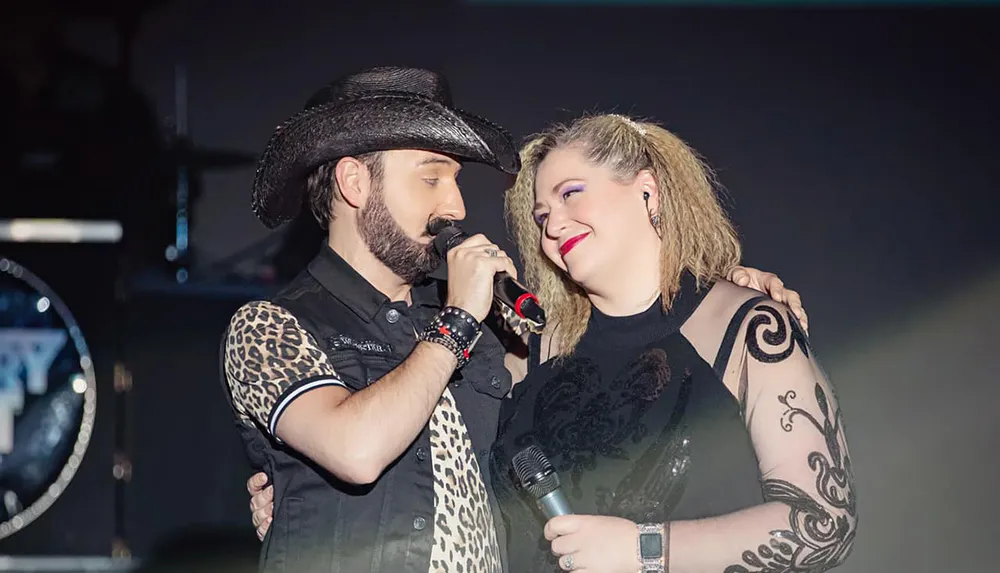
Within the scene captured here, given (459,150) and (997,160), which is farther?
(997,160)

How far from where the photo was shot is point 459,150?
2129 mm

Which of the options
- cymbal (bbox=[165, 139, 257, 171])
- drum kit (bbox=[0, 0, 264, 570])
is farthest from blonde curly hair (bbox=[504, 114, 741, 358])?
drum kit (bbox=[0, 0, 264, 570])

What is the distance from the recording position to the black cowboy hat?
6.96 feet

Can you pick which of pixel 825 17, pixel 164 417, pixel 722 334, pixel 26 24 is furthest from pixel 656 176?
pixel 26 24

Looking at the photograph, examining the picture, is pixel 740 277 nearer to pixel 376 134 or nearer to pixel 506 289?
pixel 506 289

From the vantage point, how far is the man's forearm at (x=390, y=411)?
5.94 feet

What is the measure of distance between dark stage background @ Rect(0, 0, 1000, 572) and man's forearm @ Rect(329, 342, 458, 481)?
5.50ft

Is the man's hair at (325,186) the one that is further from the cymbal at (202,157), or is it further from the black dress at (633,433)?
the cymbal at (202,157)

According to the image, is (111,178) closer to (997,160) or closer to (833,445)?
(833,445)

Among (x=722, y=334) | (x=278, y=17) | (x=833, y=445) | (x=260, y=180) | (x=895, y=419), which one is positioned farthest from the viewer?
(x=278, y=17)

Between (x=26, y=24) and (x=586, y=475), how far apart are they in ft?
9.54

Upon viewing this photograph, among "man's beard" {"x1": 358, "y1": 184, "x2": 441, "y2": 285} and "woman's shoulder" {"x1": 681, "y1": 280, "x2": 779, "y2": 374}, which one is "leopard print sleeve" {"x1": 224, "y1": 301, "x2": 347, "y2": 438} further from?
"woman's shoulder" {"x1": 681, "y1": 280, "x2": 779, "y2": 374}

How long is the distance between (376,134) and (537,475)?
77 centimetres

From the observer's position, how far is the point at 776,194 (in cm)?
356
